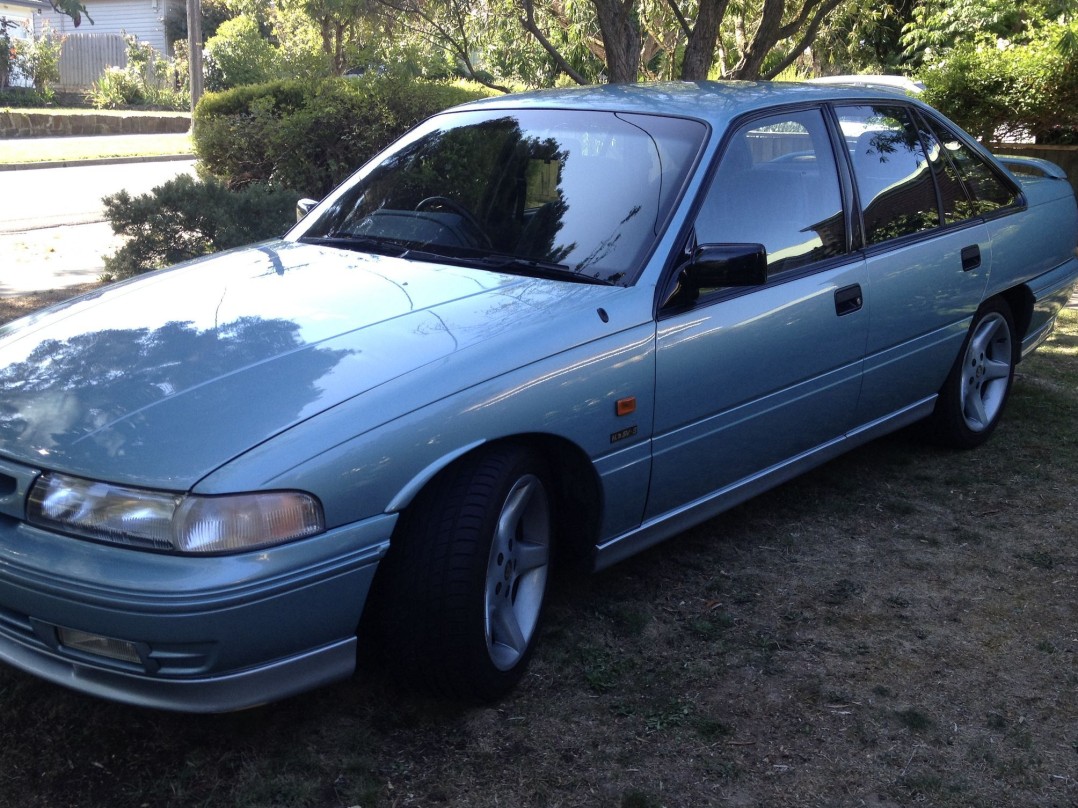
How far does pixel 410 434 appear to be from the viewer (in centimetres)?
266

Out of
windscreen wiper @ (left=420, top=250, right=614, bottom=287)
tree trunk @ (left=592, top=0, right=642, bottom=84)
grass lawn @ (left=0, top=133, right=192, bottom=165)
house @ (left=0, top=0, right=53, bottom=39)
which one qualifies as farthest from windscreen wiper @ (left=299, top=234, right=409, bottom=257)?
house @ (left=0, top=0, right=53, bottom=39)

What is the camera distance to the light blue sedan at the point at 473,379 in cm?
246

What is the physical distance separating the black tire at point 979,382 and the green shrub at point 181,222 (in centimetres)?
478

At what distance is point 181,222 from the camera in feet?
25.2

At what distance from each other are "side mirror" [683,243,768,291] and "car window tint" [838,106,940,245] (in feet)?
3.32

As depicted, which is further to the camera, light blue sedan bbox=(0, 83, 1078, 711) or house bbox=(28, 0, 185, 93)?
house bbox=(28, 0, 185, 93)

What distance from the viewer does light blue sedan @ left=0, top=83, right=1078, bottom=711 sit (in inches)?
97.0

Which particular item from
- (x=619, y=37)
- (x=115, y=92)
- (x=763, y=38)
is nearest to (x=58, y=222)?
(x=619, y=37)

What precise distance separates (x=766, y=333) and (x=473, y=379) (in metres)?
1.23

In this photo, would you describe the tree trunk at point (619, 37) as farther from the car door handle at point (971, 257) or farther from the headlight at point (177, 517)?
the headlight at point (177, 517)

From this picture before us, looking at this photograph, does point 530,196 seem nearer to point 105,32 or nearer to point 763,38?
point 763,38

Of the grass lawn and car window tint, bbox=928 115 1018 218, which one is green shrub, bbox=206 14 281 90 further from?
car window tint, bbox=928 115 1018 218

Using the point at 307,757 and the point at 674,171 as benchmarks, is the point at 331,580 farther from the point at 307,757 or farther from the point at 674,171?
the point at 674,171

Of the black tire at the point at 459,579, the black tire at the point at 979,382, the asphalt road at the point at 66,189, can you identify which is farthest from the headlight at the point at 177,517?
the asphalt road at the point at 66,189
